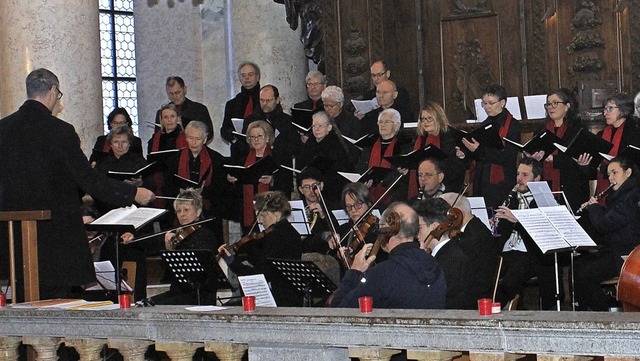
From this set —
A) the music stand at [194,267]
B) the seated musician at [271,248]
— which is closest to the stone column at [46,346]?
the music stand at [194,267]

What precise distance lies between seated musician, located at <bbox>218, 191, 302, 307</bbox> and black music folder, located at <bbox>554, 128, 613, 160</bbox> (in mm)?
2061

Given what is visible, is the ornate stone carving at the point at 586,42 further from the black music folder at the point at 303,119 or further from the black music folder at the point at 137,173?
the black music folder at the point at 137,173

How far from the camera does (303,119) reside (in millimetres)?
10586

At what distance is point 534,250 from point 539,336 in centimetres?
452

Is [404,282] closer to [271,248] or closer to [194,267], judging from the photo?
[194,267]

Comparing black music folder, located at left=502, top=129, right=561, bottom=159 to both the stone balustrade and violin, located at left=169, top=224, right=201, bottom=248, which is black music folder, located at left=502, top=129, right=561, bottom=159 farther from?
the stone balustrade

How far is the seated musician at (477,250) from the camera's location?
732cm

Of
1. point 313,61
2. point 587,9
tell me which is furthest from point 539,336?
point 313,61

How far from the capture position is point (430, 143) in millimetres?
9859

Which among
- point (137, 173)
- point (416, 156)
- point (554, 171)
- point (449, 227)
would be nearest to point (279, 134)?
point (137, 173)

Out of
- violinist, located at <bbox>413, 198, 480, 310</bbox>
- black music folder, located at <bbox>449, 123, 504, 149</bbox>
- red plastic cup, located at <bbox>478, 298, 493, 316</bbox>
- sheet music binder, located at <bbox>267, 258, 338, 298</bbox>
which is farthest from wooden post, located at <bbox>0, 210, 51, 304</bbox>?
black music folder, located at <bbox>449, 123, 504, 149</bbox>

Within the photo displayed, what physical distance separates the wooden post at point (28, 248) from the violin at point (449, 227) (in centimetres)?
217

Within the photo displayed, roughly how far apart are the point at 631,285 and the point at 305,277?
237cm

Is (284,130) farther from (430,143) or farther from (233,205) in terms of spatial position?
(430,143)
